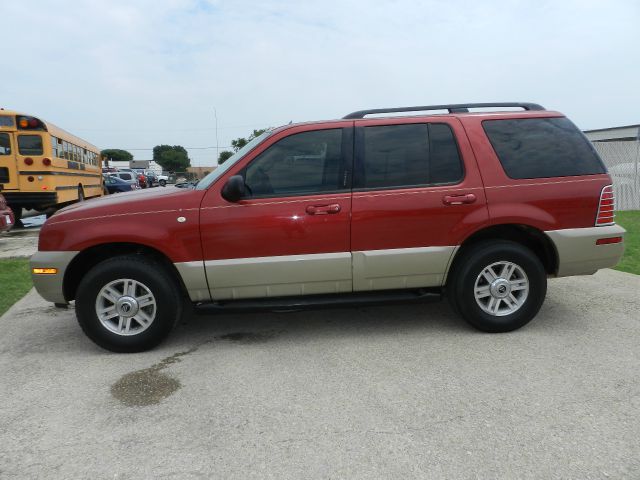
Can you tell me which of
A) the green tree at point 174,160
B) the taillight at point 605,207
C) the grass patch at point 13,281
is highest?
the green tree at point 174,160

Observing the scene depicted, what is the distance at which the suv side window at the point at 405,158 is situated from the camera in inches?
160

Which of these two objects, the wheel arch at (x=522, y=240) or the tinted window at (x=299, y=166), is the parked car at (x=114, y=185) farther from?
the wheel arch at (x=522, y=240)

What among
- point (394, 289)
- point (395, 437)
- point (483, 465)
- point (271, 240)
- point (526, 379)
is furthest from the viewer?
point (394, 289)

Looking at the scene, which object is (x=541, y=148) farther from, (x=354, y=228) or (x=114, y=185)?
(x=114, y=185)

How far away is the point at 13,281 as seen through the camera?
6.59m

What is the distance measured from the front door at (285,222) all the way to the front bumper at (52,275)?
44.7 inches

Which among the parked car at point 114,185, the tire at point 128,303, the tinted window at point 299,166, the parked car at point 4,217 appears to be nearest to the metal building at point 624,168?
the tinted window at point 299,166

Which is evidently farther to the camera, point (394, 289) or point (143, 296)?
point (394, 289)

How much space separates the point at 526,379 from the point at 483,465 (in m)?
1.11

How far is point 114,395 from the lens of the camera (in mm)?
3264

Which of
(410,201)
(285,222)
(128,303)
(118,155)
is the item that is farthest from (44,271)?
(118,155)

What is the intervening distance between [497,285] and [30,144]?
38.9 ft

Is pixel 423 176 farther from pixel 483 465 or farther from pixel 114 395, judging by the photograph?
pixel 114 395

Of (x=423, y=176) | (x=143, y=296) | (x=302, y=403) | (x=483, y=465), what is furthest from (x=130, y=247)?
(x=483, y=465)
